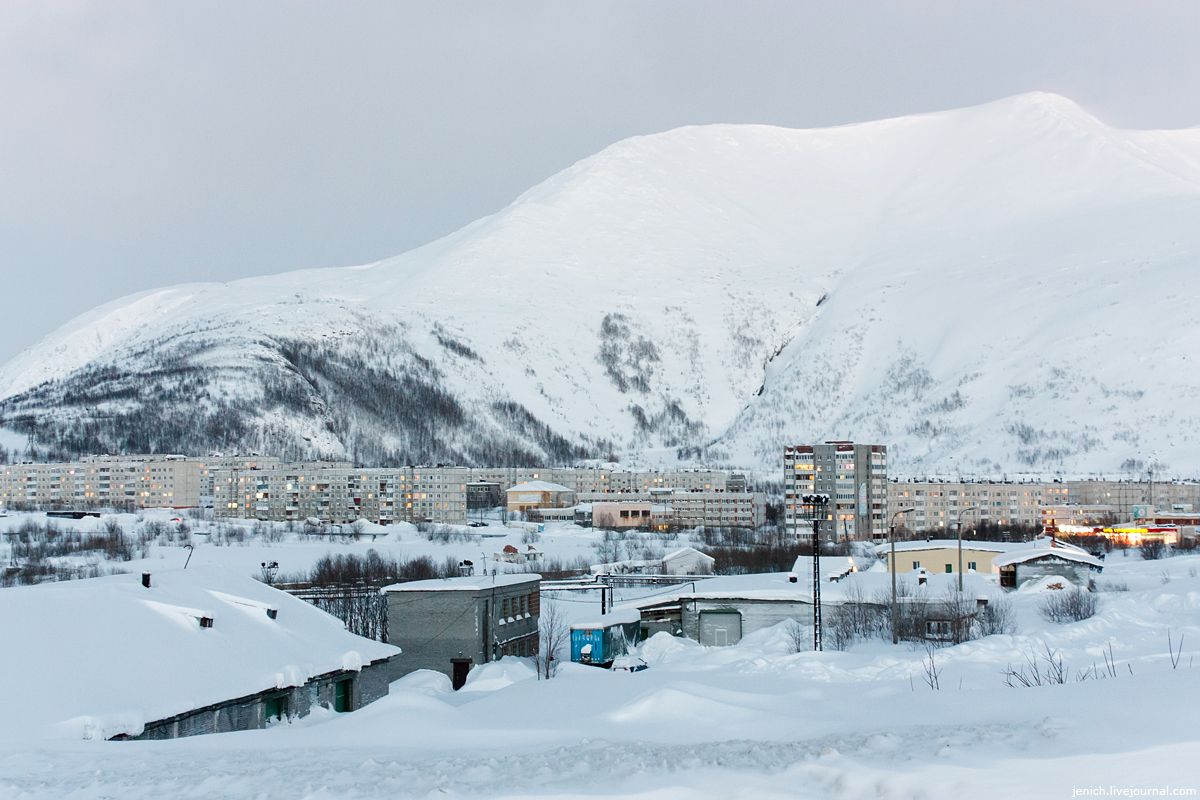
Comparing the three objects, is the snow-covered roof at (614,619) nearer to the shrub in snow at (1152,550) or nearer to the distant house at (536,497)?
the shrub in snow at (1152,550)

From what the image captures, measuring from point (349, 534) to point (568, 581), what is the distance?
37095 millimetres

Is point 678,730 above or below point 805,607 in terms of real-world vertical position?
above

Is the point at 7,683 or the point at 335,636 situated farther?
the point at 335,636

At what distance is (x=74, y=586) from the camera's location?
21.6m

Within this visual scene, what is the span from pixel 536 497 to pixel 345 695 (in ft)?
429

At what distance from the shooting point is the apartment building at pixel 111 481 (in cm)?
14938

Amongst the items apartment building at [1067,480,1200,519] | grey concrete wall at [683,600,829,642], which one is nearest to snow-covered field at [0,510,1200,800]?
grey concrete wall at [683,600,829,642]

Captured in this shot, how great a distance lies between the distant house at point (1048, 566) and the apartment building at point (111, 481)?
118m

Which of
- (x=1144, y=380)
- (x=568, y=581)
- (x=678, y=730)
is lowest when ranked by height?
(x=568, y=581)

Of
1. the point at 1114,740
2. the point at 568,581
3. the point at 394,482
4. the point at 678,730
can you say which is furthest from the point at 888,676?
the point at 394,482

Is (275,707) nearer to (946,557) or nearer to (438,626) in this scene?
(438,626)

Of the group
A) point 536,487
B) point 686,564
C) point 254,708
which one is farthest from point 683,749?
point 536,487

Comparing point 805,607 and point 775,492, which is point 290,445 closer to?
point 775,492

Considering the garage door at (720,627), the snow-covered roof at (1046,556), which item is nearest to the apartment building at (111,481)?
the garage door at (720,627)
